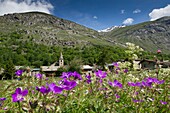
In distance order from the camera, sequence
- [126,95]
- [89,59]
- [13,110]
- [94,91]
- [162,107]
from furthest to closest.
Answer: [89,59]
[126,95]
[94,91]
[162,107]
[13,110]

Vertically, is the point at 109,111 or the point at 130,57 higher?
the point at 130,57

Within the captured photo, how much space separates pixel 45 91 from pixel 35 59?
156158mm

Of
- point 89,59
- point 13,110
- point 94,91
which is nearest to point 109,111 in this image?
point 94,91

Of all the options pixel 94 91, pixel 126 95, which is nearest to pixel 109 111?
pixel 94 91

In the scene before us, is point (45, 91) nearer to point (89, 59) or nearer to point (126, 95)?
point (126, 95)

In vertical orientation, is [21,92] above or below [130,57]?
below

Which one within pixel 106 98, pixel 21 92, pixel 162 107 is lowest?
pixel 162 107

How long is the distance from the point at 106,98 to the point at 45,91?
1.35m

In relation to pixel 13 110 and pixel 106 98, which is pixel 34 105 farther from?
pixel 106 98

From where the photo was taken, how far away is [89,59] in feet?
495

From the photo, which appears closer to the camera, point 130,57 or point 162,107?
point 162,107

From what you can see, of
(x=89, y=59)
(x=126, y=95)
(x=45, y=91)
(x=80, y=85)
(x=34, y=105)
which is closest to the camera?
(x=34, y=105)

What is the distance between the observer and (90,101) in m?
3.28

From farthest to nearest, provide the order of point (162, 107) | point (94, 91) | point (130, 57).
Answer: point (130, 57)
point (94, 91)
point (162, 107)
